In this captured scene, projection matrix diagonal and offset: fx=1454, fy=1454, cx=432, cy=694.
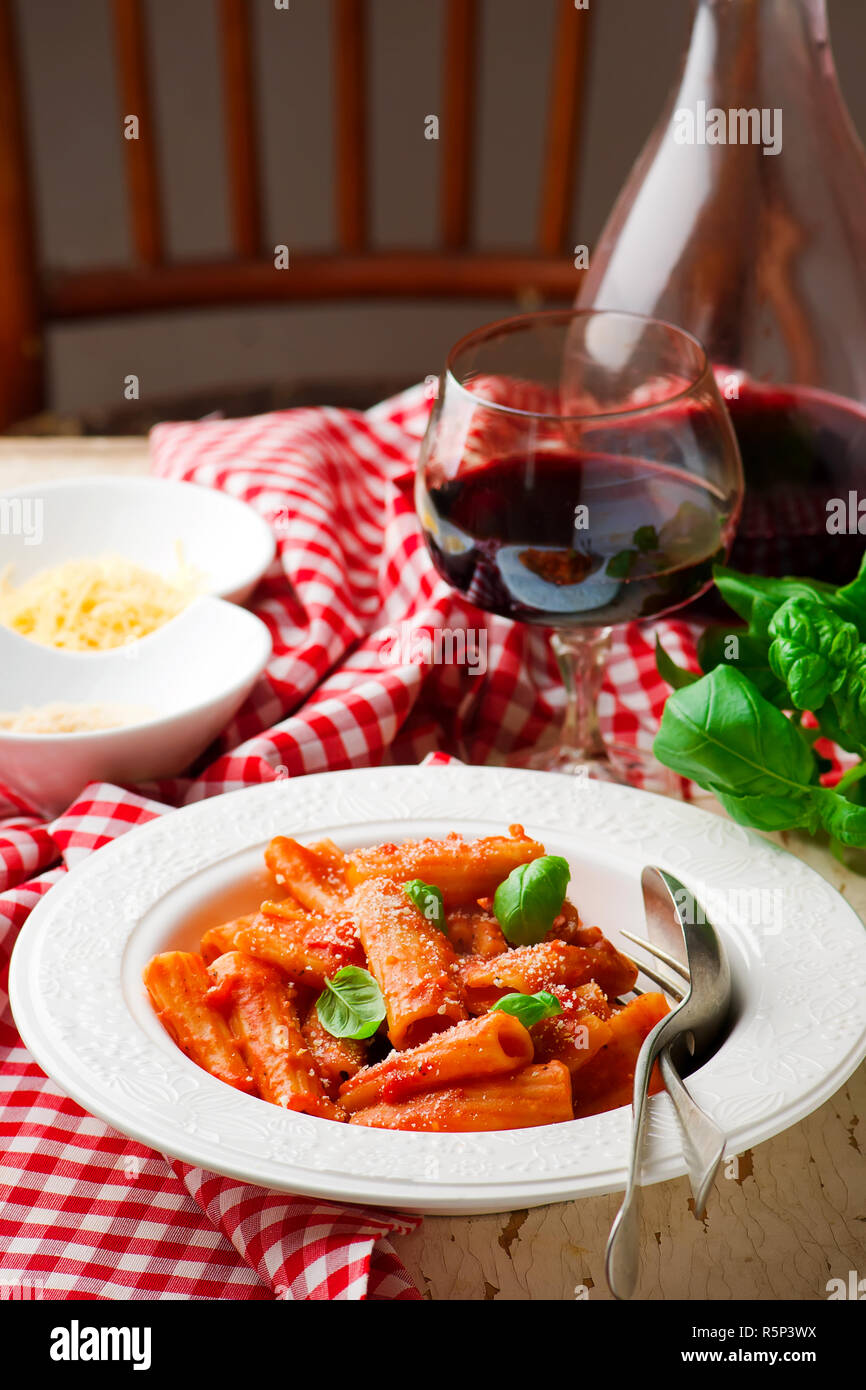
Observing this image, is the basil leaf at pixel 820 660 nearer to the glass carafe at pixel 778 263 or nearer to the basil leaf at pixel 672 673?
the basil leaf at pixel 672 673

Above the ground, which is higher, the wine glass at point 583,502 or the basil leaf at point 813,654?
the wine glass at point 583,502

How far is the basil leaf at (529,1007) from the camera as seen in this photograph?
71cm

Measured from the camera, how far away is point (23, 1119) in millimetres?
766

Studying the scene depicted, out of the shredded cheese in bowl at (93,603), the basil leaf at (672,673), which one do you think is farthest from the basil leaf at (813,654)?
the shredded cheese in bowl at (93,603)

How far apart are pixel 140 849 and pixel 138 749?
0.14 meters

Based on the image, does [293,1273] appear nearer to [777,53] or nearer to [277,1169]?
[277,1169]

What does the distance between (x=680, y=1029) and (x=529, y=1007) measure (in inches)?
3.0

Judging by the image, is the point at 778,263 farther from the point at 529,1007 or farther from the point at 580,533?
the point at 529,1007

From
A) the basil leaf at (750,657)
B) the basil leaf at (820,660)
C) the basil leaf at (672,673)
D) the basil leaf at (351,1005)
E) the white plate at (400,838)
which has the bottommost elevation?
the basil leaf at (351,1005)

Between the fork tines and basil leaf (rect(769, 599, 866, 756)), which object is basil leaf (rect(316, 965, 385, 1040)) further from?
basil leaf (rect(769, 599, 866, 756))

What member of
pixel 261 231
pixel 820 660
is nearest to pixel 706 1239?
pixel 820 660

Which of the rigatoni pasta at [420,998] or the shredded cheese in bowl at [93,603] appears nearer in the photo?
the rigatoni pasta at [420,998]

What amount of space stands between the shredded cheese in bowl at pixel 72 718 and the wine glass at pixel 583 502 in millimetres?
240

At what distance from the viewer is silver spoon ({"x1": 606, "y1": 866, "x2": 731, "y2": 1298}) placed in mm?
586
